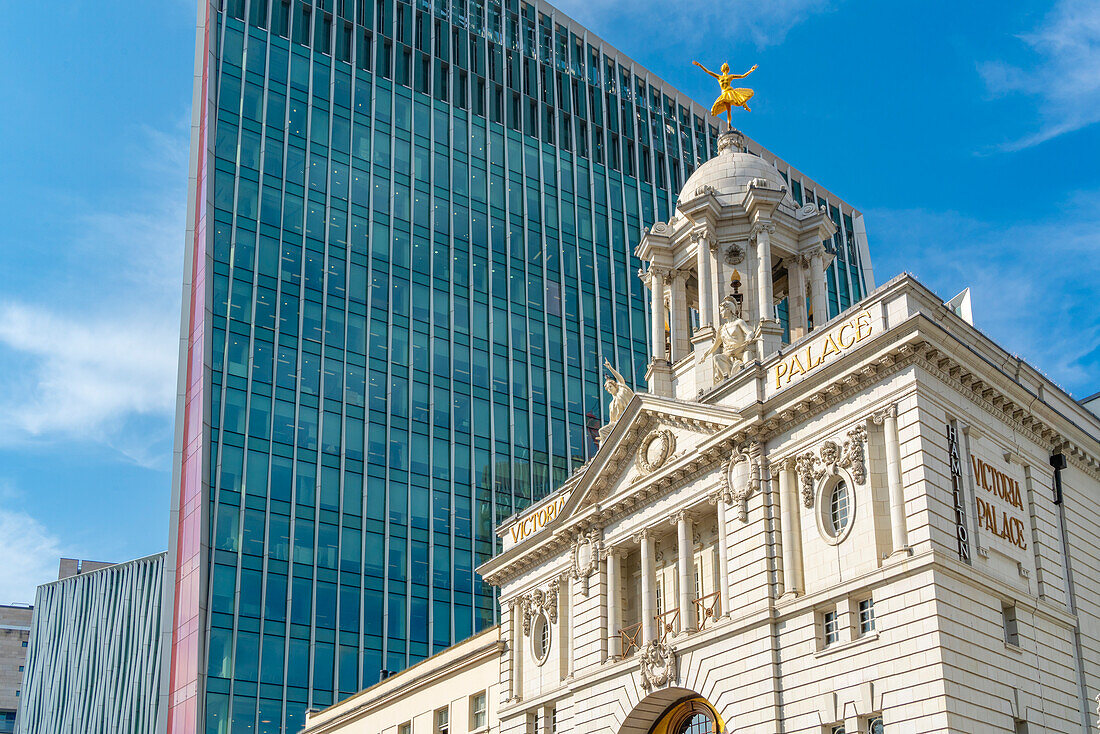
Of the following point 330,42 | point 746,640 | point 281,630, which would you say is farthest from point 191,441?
point 746,640

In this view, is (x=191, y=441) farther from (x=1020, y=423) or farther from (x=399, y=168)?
(x=1020, y=423)

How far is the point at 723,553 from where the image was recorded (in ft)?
132

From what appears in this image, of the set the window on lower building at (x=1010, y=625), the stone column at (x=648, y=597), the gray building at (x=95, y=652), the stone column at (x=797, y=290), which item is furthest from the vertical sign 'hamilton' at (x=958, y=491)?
the gray building at (x=95, y=652)

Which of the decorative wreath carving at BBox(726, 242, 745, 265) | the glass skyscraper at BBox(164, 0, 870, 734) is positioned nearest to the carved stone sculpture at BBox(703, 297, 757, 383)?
the decorative wreath carving at BBox(726, 242, 745, 265)

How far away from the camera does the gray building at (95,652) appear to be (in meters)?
123

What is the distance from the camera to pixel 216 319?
80.5 m

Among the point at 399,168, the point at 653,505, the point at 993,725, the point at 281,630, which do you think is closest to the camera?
the point at 993,725

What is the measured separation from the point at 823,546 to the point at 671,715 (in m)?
9.64

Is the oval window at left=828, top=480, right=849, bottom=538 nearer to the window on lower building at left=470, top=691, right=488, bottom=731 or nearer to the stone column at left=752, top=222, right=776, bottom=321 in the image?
the stone column at left=752, top=222, right=776, bottom=321

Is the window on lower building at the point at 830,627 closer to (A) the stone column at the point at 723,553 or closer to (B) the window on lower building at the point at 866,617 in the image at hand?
(B) the window on lower building at the point at 866,617

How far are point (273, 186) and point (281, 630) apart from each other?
3109 cm

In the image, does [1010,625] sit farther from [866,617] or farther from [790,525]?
[790,525]

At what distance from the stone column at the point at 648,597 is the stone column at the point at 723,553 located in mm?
2800

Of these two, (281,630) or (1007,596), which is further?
(281,630)
